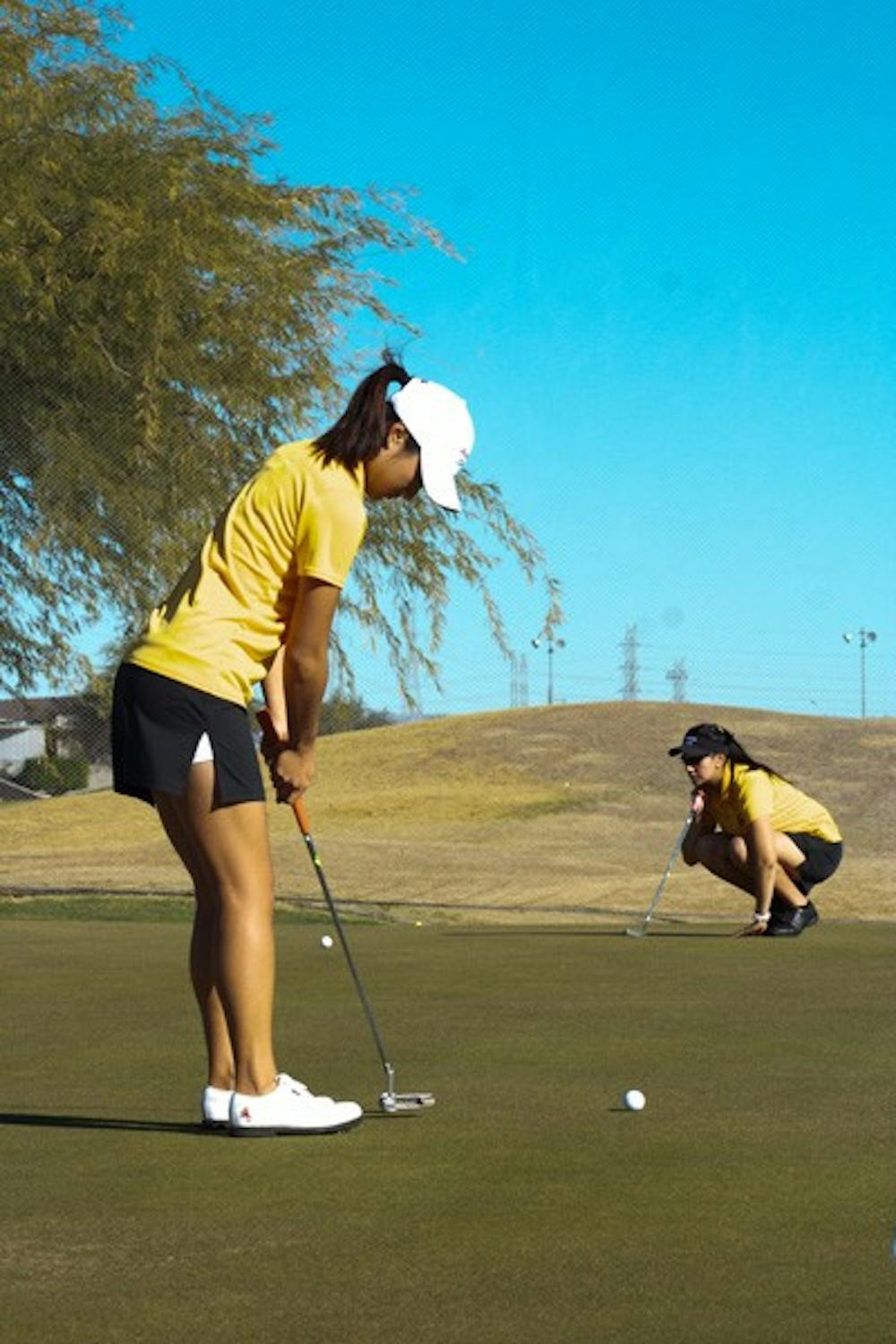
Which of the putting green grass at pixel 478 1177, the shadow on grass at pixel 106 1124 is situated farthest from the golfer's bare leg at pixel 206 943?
the putting green grass at pixel 478 1177

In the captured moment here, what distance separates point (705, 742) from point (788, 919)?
1.40m

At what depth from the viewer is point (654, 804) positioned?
39312mm

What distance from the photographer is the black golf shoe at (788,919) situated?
1573 cm

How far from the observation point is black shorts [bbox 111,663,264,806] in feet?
22.3

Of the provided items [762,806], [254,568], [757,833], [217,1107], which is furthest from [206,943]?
[762,806]

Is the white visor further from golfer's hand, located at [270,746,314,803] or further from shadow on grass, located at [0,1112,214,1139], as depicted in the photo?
shadow on grass, located at [0,1112,214,1139]

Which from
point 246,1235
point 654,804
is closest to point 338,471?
point 246,1235

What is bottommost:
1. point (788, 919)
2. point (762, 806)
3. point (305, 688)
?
point (788, 919)

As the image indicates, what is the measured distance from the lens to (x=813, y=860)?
1625 centimetres

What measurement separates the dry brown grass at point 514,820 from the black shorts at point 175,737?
13.6 metres

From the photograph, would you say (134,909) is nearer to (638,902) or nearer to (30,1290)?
(638,902)

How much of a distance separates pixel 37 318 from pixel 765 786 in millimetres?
8483

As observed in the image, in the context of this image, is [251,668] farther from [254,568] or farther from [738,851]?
[738,851]

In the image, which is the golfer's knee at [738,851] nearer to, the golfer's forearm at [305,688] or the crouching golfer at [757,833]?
the crouching golfer at [757,833]
